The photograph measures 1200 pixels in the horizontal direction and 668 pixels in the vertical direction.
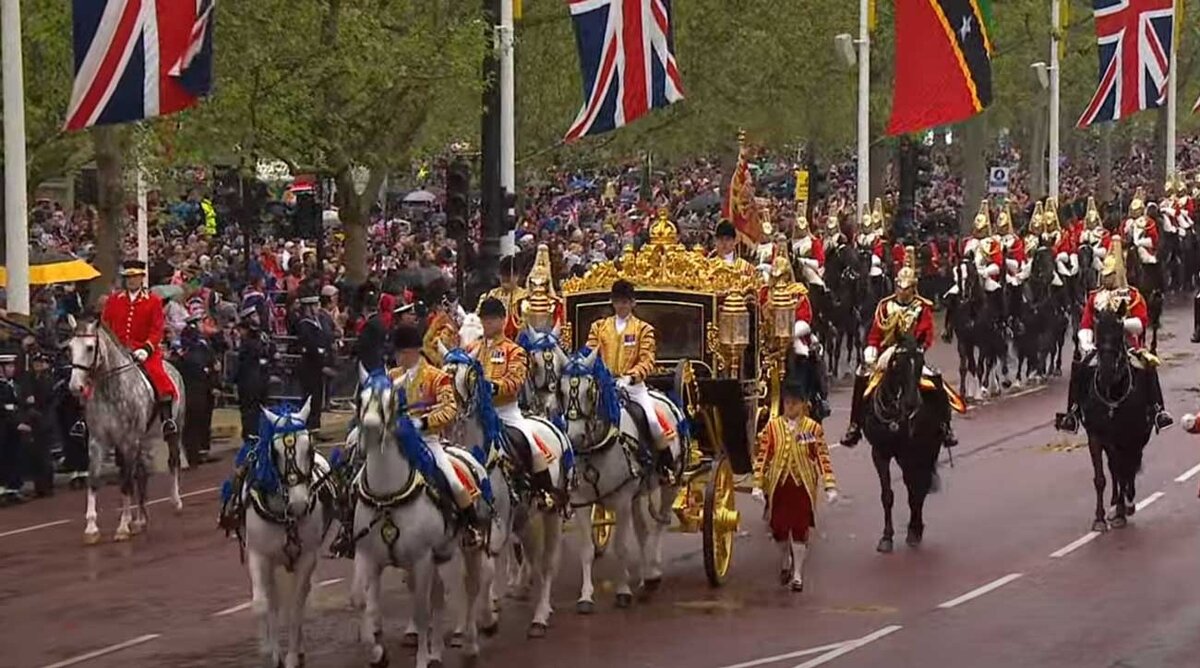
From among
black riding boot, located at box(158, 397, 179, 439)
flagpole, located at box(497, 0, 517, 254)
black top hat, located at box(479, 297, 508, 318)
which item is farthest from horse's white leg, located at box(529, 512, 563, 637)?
flagpole, located at box(497, 0, 517, 254)

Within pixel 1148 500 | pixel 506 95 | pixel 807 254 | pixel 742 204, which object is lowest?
pixel 1148 500

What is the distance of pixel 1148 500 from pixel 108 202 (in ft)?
45.8

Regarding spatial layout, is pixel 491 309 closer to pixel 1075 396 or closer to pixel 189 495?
pixel 1075 396

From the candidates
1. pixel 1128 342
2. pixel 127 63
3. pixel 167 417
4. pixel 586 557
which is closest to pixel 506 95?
pixel 127 63

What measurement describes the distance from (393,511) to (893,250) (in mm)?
27555

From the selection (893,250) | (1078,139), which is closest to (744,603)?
(893,250)

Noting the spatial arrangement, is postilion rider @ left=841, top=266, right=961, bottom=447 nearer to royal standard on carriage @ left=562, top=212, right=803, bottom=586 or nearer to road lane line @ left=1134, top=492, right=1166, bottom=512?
royal standard on carriage @ left=562, top=212, right=803, bottom=586

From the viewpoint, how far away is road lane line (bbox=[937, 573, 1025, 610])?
1900cm

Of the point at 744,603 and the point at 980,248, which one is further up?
the point at 980,248

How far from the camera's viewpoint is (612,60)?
31.1m

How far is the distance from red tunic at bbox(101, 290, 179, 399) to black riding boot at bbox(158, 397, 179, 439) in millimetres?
85

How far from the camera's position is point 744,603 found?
752 inches

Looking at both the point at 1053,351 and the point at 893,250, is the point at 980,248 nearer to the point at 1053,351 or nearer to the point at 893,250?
the point at 1053,351

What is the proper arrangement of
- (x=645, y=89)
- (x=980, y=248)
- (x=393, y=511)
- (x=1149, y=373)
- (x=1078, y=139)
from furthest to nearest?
1. (x=1078, y=139)
2. (x=980, y=248)
3. (x=645, y=89)
4. (x=1149, y=373)
5. (x=393, y=511)
